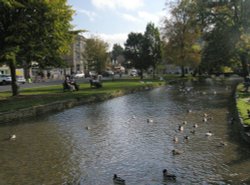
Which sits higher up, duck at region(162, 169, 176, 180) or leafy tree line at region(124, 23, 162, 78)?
leafy tree line at region(124, 23, 162, 78)

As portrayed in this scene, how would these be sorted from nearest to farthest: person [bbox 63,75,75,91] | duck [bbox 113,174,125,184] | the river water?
duck [bbox 113,174,125,184], the river water, person [bbox 63,75,75,91]

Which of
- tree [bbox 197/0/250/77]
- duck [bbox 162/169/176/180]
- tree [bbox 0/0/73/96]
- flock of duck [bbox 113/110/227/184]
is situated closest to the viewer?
flock of duck [bbox 113/110/227/184]

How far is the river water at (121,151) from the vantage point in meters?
12.6

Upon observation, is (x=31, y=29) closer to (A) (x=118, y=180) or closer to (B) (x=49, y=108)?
(B) (x=49, y=108)

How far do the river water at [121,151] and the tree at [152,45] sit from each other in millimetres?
55436

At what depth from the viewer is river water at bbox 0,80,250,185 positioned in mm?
12586

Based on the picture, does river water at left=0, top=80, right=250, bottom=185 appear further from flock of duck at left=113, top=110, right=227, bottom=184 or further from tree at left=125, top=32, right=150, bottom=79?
tree at left=125, top=32, right=150, bottom=79

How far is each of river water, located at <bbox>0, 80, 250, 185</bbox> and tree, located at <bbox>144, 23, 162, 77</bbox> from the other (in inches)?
2183

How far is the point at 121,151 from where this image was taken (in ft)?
52.3

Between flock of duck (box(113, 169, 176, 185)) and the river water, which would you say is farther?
the river water

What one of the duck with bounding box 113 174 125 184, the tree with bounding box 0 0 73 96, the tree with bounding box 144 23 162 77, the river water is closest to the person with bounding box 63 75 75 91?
the tree with bounding box 0 0 73 96

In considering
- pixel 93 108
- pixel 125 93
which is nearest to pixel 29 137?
pixel 93 108

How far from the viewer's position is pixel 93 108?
31.0 m

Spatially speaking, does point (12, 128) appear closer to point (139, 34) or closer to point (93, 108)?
point (93, 108)
